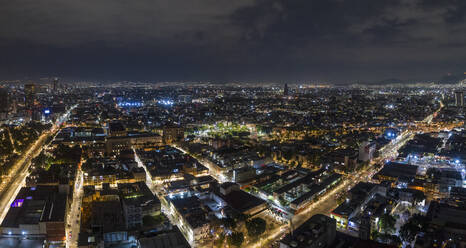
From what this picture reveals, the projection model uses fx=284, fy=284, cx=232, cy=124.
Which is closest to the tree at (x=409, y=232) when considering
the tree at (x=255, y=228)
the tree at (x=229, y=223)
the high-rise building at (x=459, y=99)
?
the tree at (x=255, y=228)

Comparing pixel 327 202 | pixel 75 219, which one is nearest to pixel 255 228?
pixel 327 202

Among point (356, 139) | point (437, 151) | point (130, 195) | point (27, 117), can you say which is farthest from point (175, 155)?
point (27, 117)

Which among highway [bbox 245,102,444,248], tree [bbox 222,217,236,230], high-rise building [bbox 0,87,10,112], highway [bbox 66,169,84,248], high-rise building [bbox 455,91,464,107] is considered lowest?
highway [bbox 66,169,84,248]

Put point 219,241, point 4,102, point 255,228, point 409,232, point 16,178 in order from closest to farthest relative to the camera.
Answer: point 219,241 → point 409,232 → point 255,228 → point 16,178 → point 4,102

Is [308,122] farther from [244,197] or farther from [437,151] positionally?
[244,197]

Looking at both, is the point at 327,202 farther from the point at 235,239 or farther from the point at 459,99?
the point at 459,99

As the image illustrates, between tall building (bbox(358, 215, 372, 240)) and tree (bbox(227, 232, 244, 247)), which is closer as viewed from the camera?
tree (bbox(227, 232, 244, 247))

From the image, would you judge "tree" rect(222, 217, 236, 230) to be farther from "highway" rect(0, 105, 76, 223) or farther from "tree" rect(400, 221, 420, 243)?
"highway" rect(0, 105, 76, 223)

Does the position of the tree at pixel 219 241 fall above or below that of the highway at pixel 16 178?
above

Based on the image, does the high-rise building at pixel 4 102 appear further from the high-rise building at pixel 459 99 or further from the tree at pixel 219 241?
the high-rise building at pixel 459 99

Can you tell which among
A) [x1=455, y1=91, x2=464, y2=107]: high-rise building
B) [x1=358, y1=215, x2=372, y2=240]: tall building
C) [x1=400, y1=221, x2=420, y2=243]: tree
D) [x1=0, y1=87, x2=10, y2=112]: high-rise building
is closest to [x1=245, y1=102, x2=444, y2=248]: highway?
[x1=358, y1=215, x2=372, y2=240]: tall building

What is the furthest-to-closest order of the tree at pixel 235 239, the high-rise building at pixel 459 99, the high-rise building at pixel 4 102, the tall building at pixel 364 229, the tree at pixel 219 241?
the high-rise building at pixel 459 99 → the high-rise building at pixel 4 102 → the tall building at pixel 364 229 → the tree at pixel 219 241 → the tree at pixel 235 239
